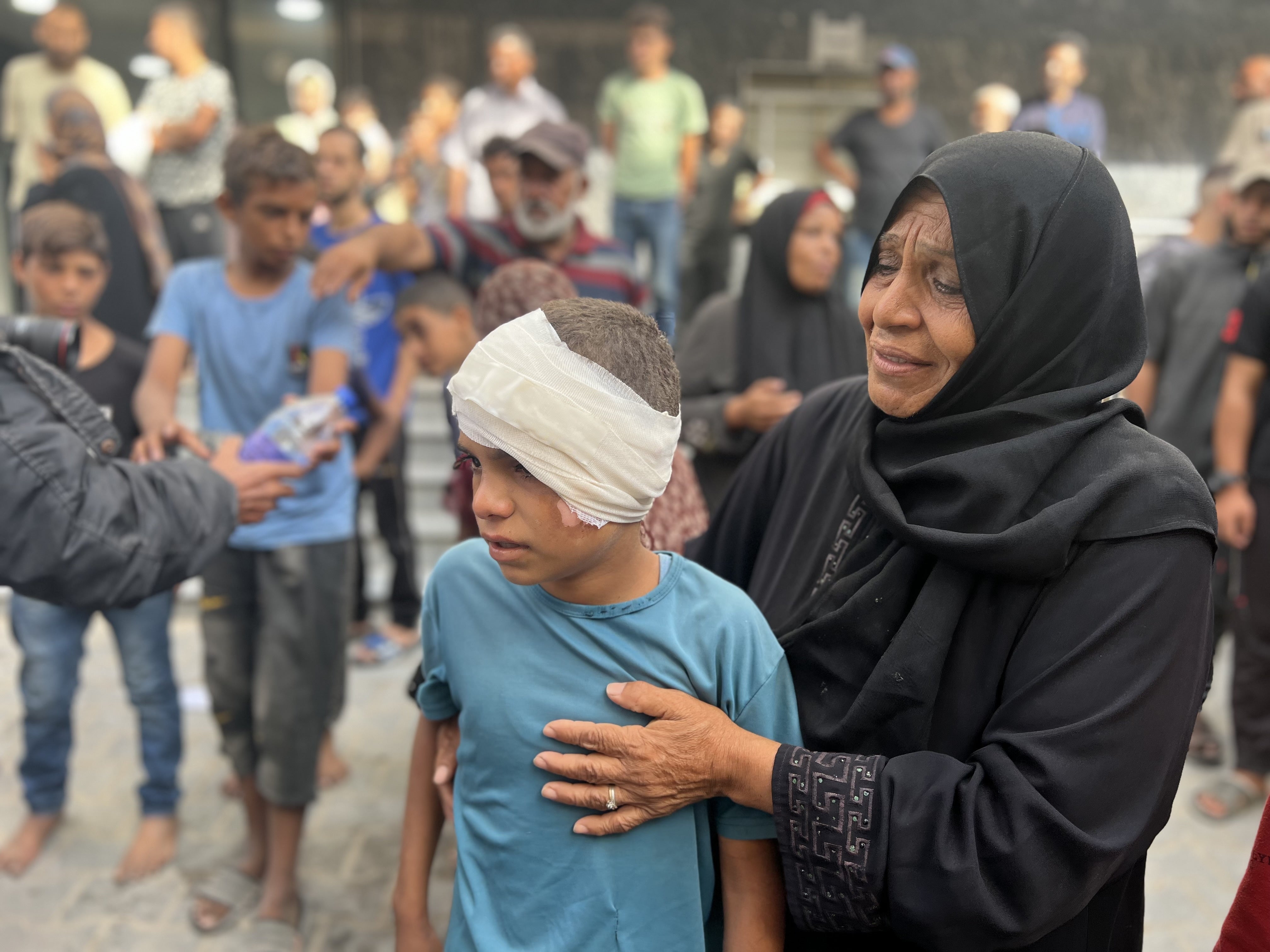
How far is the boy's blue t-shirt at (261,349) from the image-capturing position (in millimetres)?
3133

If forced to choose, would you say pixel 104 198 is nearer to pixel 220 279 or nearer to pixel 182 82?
pixel 182 82

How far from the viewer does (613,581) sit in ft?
4.94

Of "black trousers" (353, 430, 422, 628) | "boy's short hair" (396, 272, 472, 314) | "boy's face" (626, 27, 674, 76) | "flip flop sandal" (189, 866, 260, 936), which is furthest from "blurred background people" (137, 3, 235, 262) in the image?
"flip flop sandal" (189, 866, 260, 936)

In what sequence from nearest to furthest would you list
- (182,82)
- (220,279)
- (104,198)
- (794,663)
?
(794,663) < (220,279) < (104,198) < (182,82)

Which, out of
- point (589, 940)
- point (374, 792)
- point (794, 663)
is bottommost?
point (374, 792)

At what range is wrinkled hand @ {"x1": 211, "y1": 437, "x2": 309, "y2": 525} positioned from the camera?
2391 mm

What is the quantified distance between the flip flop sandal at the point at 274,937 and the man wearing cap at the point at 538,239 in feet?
6.92

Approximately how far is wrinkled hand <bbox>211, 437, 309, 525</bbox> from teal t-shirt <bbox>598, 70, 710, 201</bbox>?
5.47m

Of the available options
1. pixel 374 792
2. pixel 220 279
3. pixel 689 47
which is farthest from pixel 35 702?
pixel 689 47

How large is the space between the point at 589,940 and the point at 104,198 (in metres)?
4.95

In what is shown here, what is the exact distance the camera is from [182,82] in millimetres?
6215

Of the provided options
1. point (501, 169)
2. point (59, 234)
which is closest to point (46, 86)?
point (501, 169)

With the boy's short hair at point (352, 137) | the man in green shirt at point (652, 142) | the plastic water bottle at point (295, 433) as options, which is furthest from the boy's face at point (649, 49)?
the plastic water bottle at point (295, 433)

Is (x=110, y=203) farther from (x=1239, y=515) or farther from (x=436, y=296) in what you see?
(x=1239, y=515)
